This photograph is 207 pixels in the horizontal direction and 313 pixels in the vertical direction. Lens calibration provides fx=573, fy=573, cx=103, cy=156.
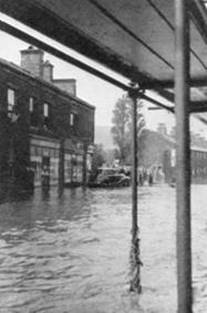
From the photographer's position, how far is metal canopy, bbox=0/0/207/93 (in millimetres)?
3326

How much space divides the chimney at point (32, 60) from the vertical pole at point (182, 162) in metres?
32.3

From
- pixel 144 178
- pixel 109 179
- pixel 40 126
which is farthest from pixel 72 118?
pixel 144 178

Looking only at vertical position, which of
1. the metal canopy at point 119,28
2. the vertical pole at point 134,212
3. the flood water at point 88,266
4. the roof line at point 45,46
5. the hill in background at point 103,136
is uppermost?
the hill in background at point 103,136

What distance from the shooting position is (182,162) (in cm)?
236

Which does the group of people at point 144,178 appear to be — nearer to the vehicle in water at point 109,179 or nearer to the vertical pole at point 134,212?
the vehicle in water at point 109,179

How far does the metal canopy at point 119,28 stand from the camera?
3.33 metres

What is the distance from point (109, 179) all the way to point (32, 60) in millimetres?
11434

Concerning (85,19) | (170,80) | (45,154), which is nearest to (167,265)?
(170,80)

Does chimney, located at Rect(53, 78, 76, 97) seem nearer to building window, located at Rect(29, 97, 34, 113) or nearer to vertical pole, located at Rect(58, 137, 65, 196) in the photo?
vertical pole, located at Rect(58, 137, 65, 196)

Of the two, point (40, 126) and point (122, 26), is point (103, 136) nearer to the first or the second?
point (40, 126)

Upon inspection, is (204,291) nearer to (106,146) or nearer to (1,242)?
(1,242)

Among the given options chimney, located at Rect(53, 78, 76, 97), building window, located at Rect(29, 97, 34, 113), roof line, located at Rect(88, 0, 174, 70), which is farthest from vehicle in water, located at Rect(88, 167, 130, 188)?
roof line, located at Rect(88, 0, 174, 70)

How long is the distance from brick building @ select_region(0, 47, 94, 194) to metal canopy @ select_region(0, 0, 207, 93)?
22.7 meters

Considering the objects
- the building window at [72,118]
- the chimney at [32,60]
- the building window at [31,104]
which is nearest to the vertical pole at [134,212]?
the building window at [31,104]
